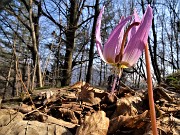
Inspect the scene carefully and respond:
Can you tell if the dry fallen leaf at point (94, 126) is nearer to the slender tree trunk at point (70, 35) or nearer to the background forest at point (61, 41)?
the background forest at point (61, 41)

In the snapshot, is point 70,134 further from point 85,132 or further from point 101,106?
point 101,106

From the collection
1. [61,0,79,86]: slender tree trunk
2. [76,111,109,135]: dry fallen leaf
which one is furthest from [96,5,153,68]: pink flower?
[61,0,79,86]: slender tree trunk

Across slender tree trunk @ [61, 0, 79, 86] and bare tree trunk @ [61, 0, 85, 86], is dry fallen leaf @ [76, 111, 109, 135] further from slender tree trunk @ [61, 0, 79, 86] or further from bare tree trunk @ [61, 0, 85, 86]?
bare tree trunk @ [61, 0, 85, 86]

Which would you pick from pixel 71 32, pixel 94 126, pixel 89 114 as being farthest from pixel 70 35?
pixel 94 126

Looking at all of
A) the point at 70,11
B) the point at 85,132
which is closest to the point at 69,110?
Result: the point at 85,132

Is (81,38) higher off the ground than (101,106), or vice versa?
(81,38)

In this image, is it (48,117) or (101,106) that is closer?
(48,117)

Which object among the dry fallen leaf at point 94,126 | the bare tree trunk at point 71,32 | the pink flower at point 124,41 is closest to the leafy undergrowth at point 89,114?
the dry fallen leaf at point 94,126
